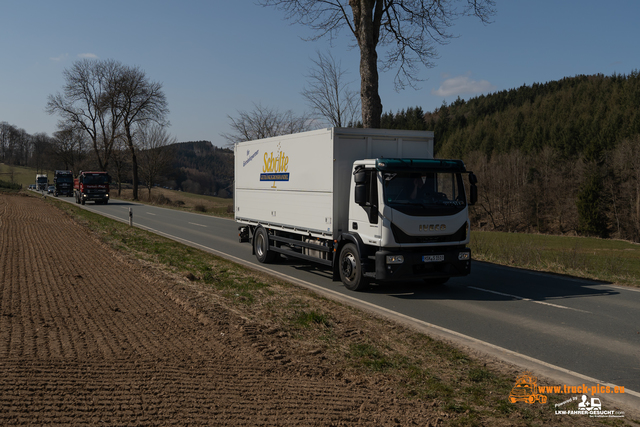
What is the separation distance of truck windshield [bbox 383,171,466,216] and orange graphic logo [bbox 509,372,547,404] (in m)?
4.42

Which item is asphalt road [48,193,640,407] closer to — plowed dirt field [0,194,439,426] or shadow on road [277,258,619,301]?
shadow on road [277,258,619,301]

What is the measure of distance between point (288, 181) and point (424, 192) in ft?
12.6

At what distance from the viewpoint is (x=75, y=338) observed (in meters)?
5.77

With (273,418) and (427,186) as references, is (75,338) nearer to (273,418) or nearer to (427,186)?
(273,418)

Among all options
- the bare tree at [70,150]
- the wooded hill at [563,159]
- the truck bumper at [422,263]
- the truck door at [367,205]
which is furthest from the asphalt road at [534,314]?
the bare tree at [70,150]

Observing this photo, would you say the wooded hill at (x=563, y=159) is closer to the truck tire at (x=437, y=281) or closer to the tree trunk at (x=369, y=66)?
the tree trunk at (x=369, y=66)

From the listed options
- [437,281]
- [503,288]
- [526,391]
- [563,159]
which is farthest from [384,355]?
[563,159]

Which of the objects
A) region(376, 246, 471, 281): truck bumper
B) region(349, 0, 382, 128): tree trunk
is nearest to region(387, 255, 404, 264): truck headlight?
region(376, 246, 471, 281): truck bumper

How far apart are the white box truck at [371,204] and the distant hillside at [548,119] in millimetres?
70690

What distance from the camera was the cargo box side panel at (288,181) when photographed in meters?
10.6

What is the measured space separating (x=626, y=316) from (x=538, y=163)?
72448 millimetres

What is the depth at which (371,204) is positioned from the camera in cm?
930

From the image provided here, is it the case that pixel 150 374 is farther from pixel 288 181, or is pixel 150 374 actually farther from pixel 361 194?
pixel 288 181

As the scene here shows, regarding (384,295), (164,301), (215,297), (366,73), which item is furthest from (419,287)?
(366,73)
